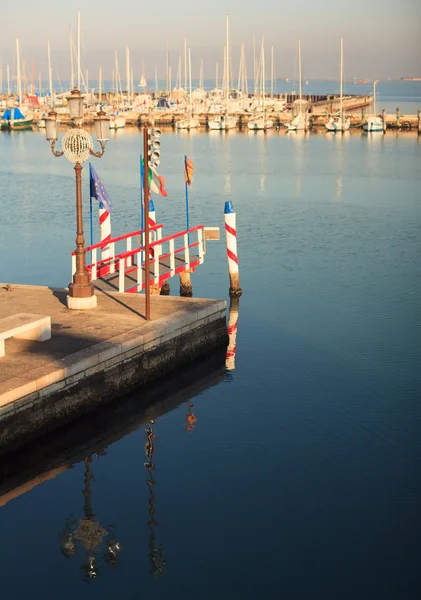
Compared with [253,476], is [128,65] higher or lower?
higher

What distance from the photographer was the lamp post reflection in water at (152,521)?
1297 centimetres

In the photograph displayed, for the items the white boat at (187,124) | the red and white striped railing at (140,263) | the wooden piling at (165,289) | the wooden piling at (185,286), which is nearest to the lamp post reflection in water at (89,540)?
the red and white striped railing at (140,263)

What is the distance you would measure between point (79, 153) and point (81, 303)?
3.30 metres

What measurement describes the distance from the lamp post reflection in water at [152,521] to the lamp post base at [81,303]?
4180mm

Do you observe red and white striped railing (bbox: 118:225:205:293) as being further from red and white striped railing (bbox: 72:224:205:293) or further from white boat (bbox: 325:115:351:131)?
white boat (bbox: 325:115:351:131)

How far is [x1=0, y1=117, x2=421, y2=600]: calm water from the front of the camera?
41.9ft

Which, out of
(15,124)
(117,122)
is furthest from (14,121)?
(117,122)

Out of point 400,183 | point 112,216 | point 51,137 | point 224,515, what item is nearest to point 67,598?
point 224,515

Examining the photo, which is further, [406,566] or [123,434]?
[123,434]

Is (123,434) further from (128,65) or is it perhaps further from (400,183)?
(128,65)

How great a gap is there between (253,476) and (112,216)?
31285mm

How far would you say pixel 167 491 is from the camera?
15211 millimetres

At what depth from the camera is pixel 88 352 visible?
1767 cm

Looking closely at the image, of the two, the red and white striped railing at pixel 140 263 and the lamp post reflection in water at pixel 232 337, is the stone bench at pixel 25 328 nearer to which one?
the red and white striped railing at pixel 140 263
